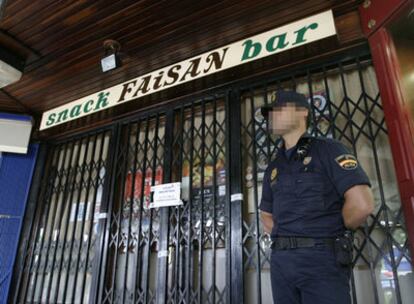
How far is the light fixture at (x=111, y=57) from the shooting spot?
8.02 ft

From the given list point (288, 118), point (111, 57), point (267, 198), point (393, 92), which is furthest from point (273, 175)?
point (111, 57)

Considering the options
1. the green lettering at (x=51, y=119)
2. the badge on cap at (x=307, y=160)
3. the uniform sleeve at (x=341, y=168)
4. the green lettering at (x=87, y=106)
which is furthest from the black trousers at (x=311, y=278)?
the green lettering at (x=51, y=119)

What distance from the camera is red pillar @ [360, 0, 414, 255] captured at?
5.37 ft

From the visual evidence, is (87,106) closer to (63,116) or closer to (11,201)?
(63,116)

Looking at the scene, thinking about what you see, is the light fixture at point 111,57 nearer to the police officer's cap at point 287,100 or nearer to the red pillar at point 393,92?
the police officer's cap at point 287,100

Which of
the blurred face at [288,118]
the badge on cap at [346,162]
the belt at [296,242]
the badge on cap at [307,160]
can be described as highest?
the blurred face at [288,118]

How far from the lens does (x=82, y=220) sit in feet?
10.1

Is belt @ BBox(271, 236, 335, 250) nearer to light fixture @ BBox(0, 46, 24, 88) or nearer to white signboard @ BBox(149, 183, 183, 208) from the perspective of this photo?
white signboard @ BBox(149, 183, 183, 208)

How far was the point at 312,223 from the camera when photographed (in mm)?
1271

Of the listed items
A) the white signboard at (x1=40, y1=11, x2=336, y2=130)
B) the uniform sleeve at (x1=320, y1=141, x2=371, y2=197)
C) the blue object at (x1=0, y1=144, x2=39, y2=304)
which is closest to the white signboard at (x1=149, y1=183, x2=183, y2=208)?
the white signboard at (x1=40, y1=11, x2=336, y2=130)

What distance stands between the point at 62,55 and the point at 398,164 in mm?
2671

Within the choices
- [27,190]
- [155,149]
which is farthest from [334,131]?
[27,190]

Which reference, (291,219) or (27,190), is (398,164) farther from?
(27,190)

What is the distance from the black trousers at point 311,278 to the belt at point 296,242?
1cm
